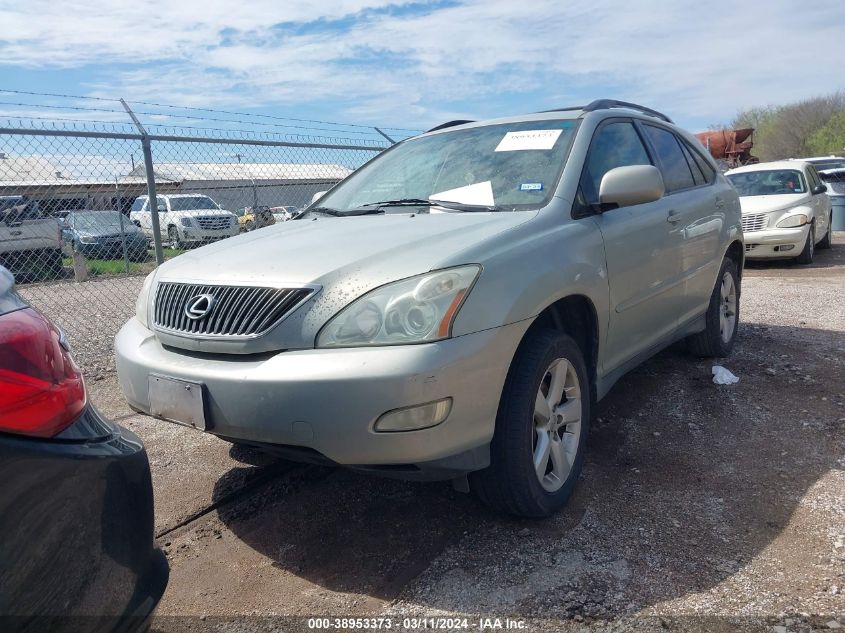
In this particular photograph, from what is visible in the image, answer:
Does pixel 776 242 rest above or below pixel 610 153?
below

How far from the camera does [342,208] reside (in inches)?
152

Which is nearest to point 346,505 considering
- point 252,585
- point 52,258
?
point 252,585

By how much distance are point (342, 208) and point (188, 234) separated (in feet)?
15.1

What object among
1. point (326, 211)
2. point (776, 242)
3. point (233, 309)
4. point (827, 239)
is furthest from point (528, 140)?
point (827, 239)

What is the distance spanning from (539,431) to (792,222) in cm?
941

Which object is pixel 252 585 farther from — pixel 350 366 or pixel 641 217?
pixel 641 217

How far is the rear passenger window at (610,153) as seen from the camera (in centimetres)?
342

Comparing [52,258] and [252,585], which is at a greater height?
[52,258]

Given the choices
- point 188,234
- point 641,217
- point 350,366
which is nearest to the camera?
point 350,366

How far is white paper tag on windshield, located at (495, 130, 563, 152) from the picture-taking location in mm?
3520

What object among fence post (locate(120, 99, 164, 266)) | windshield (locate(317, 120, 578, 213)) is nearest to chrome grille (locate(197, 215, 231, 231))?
fence post (locate(120, 99, 164, 266))

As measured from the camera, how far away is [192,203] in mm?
8180

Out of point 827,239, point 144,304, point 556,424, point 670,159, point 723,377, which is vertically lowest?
point 827,239

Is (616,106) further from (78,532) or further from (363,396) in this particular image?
(78,532)
